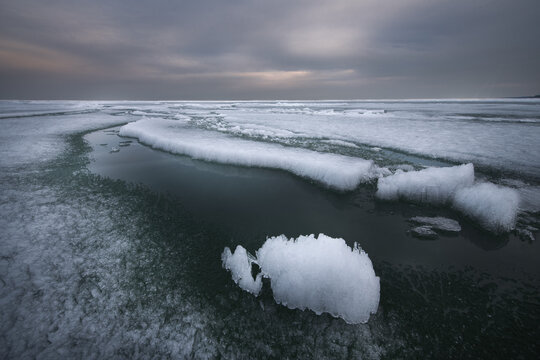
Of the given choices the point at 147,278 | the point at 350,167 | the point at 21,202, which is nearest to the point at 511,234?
the point at 350,167

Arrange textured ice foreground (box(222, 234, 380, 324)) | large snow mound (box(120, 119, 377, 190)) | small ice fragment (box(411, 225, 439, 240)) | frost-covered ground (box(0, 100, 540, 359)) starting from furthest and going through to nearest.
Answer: large snow mound (box(120, 119, 377, 190))
small ice fragment (box(411, 225, 439, 240))
textured ice foreground (box(222, 234, 380, 324))
frost-covered ground (box(0, 100, 540, 359))

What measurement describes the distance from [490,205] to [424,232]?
3.54 feet

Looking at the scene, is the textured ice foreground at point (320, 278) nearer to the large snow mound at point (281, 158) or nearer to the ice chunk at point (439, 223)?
the ice chunk at point (439, 223)

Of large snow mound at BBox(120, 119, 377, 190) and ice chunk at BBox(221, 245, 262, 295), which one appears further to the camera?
large snow mound at BBox(120, 119, 377, 190)

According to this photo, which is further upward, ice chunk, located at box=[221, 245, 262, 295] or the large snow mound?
the large snow mound

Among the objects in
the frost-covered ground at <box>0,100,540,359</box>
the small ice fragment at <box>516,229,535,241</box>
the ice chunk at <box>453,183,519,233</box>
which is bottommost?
the frost-covered ground at <box>0,100,540,359</box>

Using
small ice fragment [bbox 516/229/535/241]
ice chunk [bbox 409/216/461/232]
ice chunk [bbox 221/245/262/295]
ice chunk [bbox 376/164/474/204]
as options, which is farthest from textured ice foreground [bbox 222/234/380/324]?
small ice fragment [bbox 516/229/535/241]

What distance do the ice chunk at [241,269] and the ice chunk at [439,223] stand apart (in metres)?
2.59

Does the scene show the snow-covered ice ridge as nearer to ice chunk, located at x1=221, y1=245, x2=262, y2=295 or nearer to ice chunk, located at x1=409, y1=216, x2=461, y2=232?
ice chunk, located at x1=409, y1=216, x2=461, y2=232


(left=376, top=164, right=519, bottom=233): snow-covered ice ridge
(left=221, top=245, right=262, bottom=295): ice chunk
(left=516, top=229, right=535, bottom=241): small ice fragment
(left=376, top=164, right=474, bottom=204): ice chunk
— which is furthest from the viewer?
(left=376, top=164, right=474, bottom=204): ice chunk

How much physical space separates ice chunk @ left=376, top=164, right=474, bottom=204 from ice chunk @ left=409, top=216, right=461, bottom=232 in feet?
1.80

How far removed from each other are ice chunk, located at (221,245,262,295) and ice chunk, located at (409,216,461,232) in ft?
8.51

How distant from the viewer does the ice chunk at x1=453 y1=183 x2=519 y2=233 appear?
122 inches

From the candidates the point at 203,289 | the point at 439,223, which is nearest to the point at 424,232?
the point at 439,223
